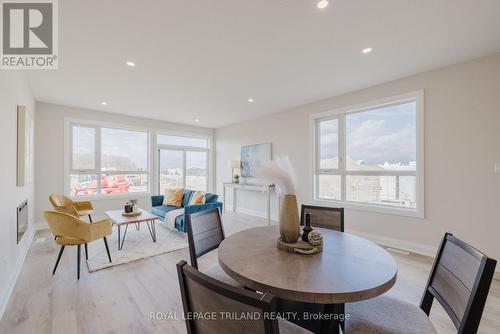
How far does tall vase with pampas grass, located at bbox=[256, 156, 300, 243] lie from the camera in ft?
4.43

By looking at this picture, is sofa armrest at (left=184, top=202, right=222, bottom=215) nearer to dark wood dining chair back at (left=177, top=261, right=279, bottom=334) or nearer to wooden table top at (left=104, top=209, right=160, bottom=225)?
wooden table top at (left=104, top=209, right=160, bottom=225)

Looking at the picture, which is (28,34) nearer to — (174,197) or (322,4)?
(322,4)

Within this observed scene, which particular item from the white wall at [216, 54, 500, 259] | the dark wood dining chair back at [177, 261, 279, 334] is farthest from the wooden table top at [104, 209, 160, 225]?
the white wall at [216, 54, 500, 259]

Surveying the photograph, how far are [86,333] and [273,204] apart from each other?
413cm

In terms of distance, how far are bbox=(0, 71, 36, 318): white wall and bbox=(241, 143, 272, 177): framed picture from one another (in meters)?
4.00

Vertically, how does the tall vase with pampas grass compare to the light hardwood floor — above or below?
above

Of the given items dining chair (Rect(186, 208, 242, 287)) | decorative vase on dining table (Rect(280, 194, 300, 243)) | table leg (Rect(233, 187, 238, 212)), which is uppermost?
decorative vase on dining table (Rect(280, 194, 300, 243))

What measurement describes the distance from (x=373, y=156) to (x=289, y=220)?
304 centimetres

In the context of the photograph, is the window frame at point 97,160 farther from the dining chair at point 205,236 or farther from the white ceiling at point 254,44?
the dining chair at point 205,236

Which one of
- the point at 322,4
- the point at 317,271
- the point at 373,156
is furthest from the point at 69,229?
the point at 373,156

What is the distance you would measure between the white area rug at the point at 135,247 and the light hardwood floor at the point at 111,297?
0.17 m

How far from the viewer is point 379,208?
3568 millimetres

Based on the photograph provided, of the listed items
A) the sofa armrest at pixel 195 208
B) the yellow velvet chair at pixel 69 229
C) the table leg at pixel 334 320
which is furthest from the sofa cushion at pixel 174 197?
the table leg at pixel 334 320

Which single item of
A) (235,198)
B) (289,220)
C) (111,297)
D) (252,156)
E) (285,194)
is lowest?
(111,297)
